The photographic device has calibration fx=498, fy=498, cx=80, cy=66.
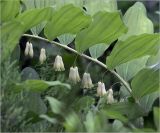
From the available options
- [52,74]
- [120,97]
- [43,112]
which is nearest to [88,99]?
[43,112]

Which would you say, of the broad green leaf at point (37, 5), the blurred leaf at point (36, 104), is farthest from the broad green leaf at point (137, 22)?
the blurred leaf at point (36, 104)

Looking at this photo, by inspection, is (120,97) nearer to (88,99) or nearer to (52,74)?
(52,74)

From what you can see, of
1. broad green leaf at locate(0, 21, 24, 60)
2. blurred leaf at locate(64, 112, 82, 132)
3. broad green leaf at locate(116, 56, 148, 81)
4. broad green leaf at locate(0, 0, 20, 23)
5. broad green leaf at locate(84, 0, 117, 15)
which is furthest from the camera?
broad green leaf at locate(84, 0, 117, 15)

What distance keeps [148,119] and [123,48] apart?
9.0 inches

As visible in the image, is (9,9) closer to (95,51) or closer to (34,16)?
(34,16)

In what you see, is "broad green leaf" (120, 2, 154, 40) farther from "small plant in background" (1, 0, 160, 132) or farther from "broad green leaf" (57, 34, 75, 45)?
"broad green leaf" (57, 34, 75, 45)

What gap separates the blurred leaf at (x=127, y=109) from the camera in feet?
4.26

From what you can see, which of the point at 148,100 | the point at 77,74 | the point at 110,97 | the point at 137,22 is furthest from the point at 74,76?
the point at 137,22

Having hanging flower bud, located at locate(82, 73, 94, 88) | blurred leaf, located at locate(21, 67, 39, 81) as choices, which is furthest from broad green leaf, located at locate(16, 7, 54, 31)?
hanging flower bud, located at locate(82, 73, 94, 88)

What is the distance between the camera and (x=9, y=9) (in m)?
1.29

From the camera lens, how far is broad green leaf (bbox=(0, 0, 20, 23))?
1268 millimetres

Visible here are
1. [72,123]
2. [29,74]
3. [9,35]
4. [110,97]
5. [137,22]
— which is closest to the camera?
[72,123]

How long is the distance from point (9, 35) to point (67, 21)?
291 millimetres

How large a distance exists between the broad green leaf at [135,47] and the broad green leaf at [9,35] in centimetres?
36
